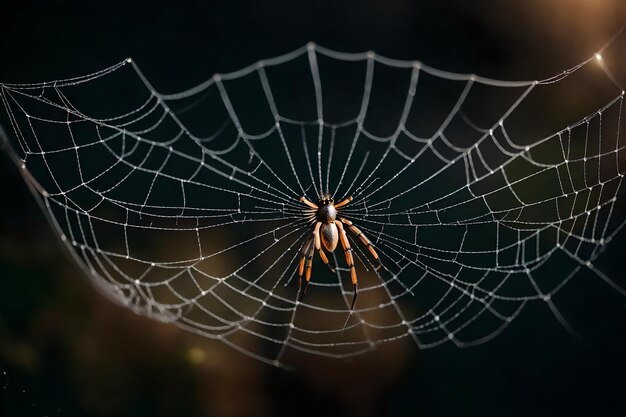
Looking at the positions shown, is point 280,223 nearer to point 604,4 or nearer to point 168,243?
point 168,243

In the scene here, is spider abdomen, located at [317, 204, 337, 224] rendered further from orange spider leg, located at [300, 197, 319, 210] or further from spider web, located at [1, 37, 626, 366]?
spider web, located at [1, 37, 626, 366]

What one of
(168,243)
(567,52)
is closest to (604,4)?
(567,52)

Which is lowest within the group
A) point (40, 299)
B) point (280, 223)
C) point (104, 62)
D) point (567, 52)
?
point (40, 299)

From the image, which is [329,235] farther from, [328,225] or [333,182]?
[333,182]

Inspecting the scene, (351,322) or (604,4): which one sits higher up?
(604,4)

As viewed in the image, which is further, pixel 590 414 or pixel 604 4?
pixel 590 414

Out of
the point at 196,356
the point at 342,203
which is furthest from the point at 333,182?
the point at 196,356
